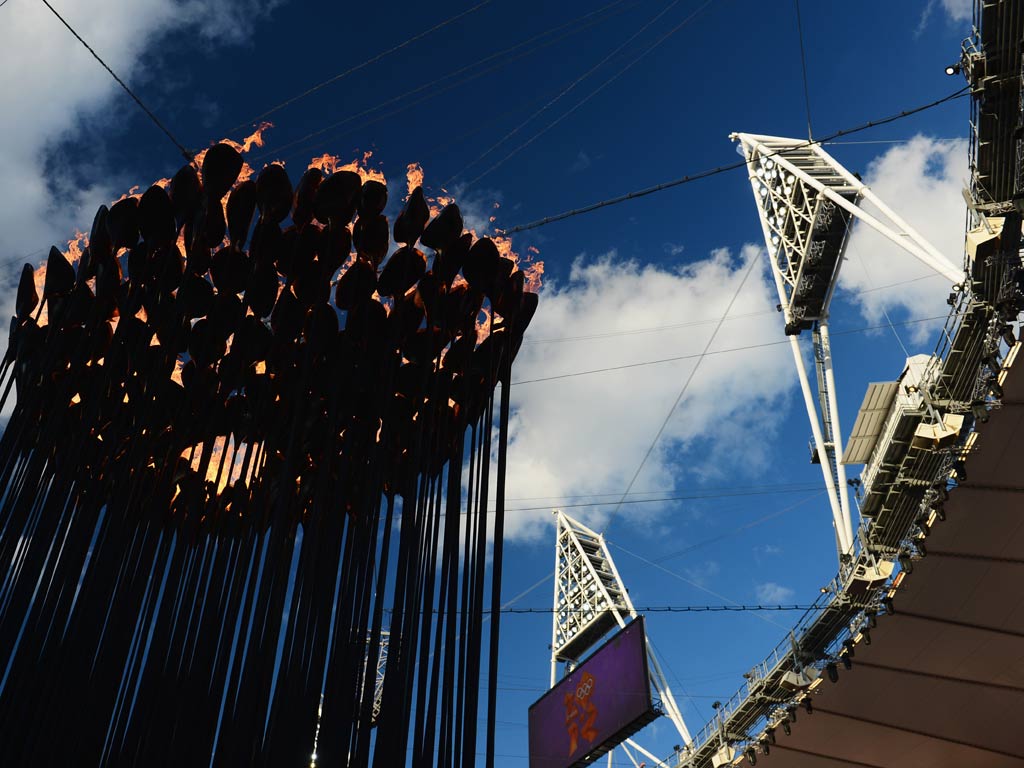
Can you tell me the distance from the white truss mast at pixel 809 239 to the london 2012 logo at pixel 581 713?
21.7ft

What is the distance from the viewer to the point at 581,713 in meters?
18.7

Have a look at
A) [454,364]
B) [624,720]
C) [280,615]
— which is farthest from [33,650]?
[624,720]

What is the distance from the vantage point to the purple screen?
16781 mm

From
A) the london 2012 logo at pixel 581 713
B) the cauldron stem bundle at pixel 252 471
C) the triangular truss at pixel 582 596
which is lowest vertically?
the cauldron stem bundle at pixel 252 471

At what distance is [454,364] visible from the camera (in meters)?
5.61

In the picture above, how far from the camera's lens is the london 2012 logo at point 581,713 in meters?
18.2

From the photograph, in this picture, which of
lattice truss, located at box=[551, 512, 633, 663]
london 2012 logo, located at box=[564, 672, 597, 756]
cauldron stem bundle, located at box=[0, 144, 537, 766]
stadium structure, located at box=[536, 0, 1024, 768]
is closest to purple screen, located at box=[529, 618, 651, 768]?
london 2012 logo, located at box=[564, 672, 597, 756]

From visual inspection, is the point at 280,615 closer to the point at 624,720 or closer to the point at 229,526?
the point at 229,526

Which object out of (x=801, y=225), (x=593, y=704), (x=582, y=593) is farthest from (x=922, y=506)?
(x=582, y=593)

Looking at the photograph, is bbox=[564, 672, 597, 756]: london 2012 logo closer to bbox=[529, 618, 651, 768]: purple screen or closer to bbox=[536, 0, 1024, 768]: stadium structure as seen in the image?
bbox=[529, 618, 651, 768]: purple screen

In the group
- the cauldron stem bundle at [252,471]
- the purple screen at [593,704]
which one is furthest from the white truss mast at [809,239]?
the cauldron stem bundle at [252,471]

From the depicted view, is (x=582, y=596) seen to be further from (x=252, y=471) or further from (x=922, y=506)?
(x=252, y=471)

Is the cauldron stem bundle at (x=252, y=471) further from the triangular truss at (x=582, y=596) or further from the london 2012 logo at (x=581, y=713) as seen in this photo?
the triangular truss at (x=582, y=596)

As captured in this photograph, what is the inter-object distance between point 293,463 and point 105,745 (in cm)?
179
